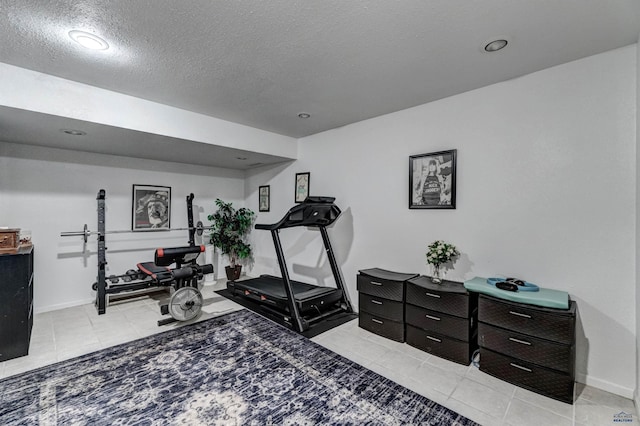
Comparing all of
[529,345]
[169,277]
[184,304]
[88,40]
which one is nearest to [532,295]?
[529,345]

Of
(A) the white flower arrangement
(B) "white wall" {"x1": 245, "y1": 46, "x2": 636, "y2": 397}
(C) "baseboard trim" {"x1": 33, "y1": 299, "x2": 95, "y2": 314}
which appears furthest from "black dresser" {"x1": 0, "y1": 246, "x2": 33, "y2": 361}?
(A) the white flower arrangement

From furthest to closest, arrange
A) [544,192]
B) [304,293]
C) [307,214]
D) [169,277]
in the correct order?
[169,277], [304,293], [307,214], [544,192]

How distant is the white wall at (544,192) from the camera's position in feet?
7.18

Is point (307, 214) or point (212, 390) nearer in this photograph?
point (212, 390)

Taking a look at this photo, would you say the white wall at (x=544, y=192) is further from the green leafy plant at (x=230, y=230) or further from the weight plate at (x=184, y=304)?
the green leafy plant at (x=230, y=230)

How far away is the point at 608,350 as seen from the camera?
224 cm

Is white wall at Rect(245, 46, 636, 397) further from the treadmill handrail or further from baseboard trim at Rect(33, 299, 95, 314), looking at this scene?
baseboard trim at Rect(33, 299, 95, 314)

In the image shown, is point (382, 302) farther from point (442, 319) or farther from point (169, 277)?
point (169, 277)

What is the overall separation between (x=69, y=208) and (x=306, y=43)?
171 inches

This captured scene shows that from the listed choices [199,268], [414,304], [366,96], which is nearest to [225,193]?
[199,268]

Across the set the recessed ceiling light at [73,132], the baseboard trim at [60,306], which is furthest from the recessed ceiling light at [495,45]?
the baseboard trim at [60,306]

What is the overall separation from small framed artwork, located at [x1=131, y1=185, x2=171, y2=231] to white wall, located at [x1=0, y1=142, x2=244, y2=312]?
3.4 inches

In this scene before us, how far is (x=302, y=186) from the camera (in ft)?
15.9

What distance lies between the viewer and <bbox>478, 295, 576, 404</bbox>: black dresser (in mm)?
2078
